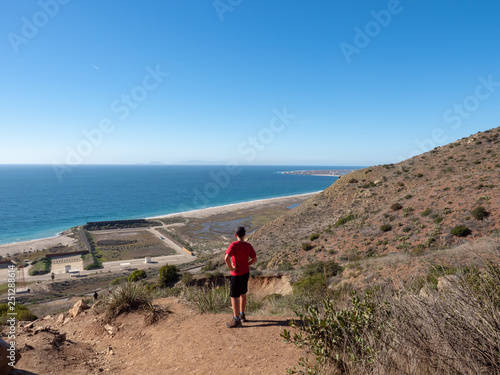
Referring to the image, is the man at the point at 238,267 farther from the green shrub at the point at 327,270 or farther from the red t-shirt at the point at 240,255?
the green shrub at the point at 327,270

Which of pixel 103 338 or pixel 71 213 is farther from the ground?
pixel 103 338

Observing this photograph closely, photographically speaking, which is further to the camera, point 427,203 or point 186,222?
point 186,222

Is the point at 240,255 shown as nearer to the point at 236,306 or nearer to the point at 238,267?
the point at 238,267

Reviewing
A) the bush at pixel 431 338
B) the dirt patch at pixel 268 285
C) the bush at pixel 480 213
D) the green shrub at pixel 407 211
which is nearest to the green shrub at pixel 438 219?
Result: the bush at pixel 480 213

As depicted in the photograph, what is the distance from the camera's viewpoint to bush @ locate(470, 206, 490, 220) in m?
18.2

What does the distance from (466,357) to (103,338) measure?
22.5 ft

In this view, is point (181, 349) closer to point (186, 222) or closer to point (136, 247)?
point (136, 247)

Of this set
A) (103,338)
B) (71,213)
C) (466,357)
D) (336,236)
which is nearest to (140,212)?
(71,213)

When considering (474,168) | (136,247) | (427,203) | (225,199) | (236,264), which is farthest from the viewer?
(225,199)

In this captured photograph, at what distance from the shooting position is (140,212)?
251ft

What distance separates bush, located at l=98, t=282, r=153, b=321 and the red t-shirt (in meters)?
2.96

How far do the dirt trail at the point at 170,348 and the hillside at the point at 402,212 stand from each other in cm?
1330

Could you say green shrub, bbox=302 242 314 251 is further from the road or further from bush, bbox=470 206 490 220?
the road

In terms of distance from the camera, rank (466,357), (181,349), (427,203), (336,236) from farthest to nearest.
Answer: (336,236), (427,203), (181,349), (466,357)
